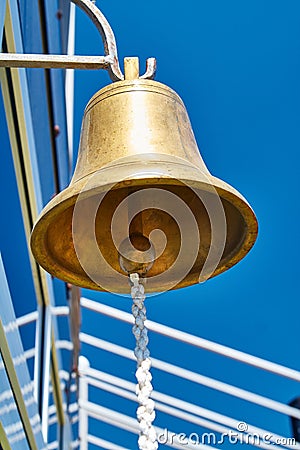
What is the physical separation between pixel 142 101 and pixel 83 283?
335mm

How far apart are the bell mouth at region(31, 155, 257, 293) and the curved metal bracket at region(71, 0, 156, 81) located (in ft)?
0.65

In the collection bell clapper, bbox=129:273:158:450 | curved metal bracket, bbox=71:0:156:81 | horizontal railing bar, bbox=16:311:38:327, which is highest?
horizontal railing bar, bbox=16:311:38:327

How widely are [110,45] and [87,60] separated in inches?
2.6

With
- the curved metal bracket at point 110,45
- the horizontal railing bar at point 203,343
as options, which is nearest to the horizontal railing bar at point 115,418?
the horizontal railing bar at point 203,343

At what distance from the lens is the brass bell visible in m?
1.01

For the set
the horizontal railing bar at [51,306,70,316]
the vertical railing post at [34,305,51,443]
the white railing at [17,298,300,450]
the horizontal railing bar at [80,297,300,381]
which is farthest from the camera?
the white railing at [17,298,300,450]

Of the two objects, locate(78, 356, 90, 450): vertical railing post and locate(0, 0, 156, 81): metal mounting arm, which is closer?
locate(0, 0, 156, 81): metal mounting arm

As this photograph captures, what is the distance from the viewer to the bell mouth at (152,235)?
1.05m

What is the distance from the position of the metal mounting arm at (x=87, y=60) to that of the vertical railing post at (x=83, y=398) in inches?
172

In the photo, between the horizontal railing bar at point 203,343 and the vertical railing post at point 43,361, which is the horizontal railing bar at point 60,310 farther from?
the horizontal railing bar at point 203,343

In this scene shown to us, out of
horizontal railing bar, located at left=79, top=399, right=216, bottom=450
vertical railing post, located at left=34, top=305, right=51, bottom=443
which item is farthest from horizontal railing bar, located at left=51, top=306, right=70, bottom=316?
horizontal railing bar, located at left=79, top=399, right=216, bottom=450

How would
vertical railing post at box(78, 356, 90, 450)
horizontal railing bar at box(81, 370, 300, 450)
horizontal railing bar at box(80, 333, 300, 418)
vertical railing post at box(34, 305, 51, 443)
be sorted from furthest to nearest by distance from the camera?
vertical railing post at box(78, 356, 90, 450), horizontal railing bar at box(81, 370, 300, 450), horizontal railing bar at box(80, 333, 300, 418), vertical railing post at box(34, 305, 51, 443)

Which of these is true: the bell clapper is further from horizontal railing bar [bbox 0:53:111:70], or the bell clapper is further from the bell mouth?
horizontal railing bar [bbox 0:53:111:70]

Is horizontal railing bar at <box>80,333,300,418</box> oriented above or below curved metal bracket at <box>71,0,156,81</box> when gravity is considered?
above
